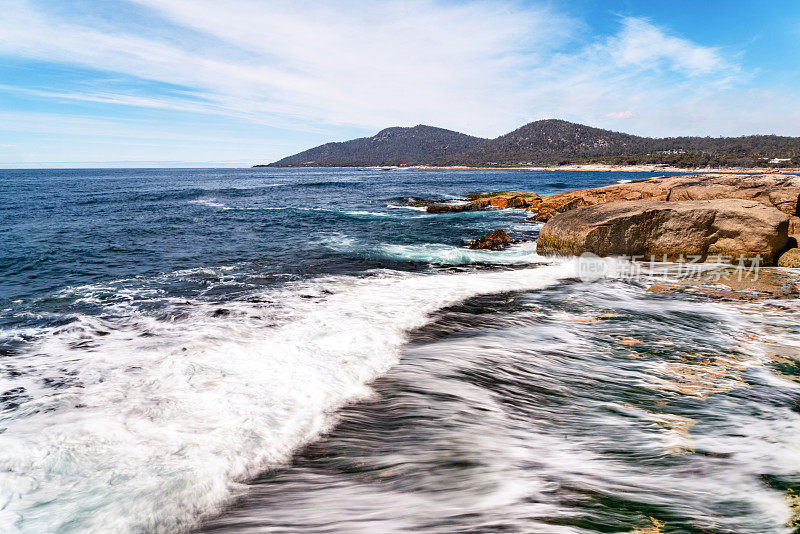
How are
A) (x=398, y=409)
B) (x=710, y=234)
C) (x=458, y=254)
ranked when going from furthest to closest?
(x=458, y=254) < (x=710, y=234) < (x=398, y=409)

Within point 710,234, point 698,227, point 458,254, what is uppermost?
point 698,227

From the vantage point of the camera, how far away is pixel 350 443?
4145 mm

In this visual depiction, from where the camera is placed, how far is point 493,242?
1622 cm

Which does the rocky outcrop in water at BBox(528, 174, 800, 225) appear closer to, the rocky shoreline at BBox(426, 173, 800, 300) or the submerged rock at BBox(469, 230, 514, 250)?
the rocky shoreline at BBox(426, 173, 800, 300)

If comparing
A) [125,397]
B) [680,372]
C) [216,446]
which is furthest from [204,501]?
Result: [680,372]

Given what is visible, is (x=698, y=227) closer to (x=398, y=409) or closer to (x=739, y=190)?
(x=739, y=190)

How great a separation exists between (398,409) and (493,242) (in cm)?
1243

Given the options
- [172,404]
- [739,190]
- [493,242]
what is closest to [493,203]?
[493,242]

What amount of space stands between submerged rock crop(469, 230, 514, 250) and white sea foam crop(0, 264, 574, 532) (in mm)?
7663

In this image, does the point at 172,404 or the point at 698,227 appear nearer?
the point at 172,404

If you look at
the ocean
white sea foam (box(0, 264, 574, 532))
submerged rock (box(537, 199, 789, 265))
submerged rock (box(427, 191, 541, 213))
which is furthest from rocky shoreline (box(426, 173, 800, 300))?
submerged rock (box(427, 191, 541, 213))

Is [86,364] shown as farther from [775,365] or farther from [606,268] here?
[606,268]

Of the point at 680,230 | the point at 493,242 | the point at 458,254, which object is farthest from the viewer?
the point at 493,242

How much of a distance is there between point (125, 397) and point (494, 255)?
1223cm
